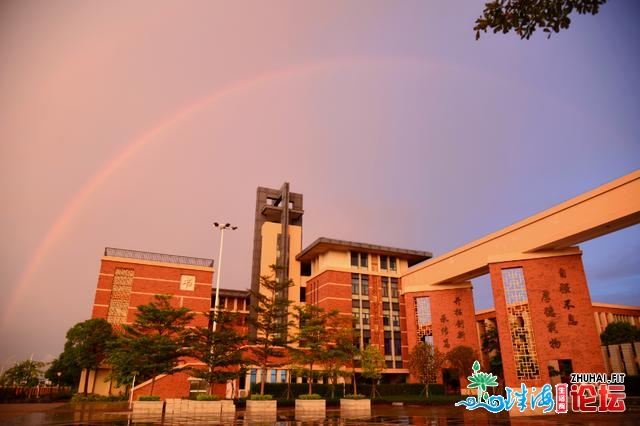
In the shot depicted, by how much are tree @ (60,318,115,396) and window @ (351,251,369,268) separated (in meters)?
25.8

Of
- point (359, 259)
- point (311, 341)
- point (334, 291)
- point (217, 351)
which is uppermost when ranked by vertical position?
point (359, 259)

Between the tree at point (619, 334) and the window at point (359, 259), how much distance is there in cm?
2839

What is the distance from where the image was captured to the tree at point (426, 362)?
1411 inches

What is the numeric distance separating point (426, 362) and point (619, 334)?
84.1 feet

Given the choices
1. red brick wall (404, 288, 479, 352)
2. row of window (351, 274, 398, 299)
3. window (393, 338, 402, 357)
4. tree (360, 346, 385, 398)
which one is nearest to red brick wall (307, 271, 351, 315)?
row of window (351, 274, 398, 299)

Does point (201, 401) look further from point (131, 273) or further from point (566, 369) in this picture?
point (566, 369)

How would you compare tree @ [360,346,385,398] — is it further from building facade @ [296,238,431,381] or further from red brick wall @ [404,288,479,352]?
red brick wall @ [404,288,479,352]

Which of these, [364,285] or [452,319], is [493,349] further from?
[364,285]

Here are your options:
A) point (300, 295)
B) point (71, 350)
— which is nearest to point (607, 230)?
point (300, 295)

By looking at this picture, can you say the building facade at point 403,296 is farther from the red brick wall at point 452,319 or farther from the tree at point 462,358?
the tree at point 462,358

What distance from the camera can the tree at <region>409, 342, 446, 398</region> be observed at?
1411 inches

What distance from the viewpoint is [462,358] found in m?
36.7

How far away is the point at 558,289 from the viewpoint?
2950cm

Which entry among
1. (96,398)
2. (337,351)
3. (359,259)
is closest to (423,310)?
(359,259)
